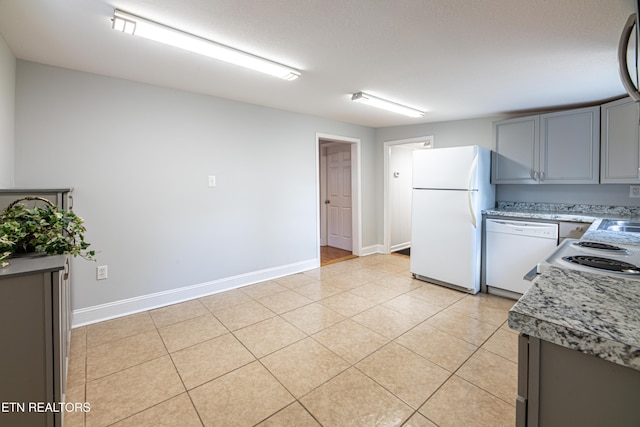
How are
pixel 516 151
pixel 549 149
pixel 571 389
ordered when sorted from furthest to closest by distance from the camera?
pixel 516 151 < pixel 549 149 < pixel 571 389

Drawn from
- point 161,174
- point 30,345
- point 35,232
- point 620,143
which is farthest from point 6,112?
point 620,143

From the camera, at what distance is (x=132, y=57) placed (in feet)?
7.32

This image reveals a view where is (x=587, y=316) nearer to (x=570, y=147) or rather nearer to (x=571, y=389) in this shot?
(x=571, y=389)

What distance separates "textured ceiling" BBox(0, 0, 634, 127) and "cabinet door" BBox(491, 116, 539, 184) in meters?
0.38

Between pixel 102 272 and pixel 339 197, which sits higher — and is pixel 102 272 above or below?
below

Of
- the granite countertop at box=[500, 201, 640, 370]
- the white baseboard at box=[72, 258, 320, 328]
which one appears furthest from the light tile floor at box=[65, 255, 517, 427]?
the granite countertop at box=[500, 201, 640, 370]

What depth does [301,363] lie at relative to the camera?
81.4 inches

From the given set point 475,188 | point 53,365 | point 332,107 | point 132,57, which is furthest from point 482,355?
point 132,57

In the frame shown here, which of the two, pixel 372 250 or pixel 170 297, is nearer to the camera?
pixel 170 297

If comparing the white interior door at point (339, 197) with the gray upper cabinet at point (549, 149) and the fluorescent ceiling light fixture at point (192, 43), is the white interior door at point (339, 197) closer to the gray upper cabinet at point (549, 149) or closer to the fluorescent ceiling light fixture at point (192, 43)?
the gray upper cabinet at point (549, 149)

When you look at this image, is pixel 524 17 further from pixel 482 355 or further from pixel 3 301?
pixel 3 301

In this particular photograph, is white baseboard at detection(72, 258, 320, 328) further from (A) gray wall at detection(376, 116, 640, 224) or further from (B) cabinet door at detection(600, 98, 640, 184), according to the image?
(B) cabinet door at detection(600, 98, 640, 184)

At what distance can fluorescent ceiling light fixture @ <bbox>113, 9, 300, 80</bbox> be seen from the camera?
5.58 feet

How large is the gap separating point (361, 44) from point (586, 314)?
1986mm
